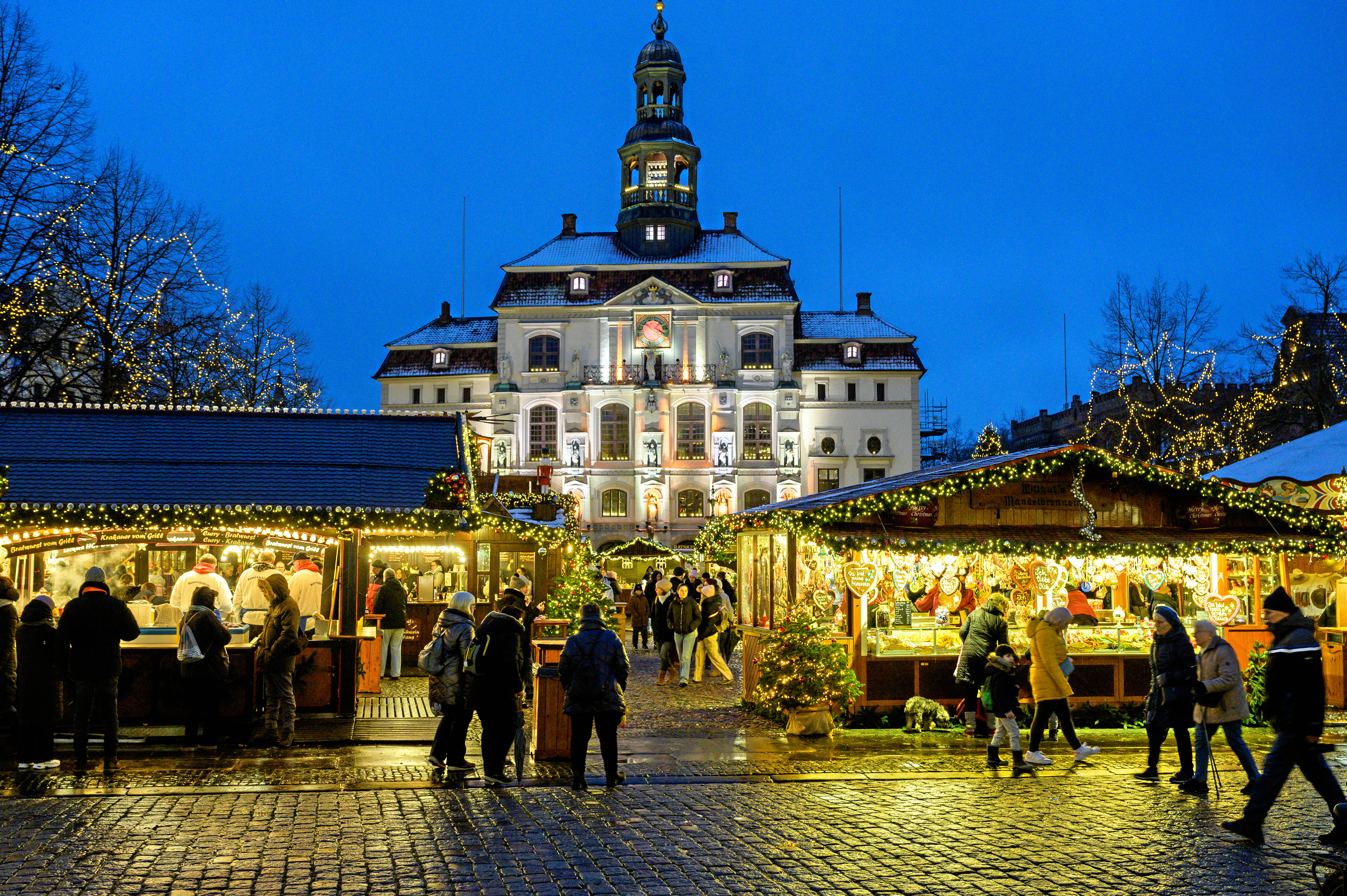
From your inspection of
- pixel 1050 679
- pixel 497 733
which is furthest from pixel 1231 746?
pixel 497 733

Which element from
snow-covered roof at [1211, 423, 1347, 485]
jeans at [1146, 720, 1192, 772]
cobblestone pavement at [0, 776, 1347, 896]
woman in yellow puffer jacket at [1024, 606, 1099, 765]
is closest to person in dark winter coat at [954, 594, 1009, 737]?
woman in yellow puffer jacket at [1024, 606, 1099, 765]

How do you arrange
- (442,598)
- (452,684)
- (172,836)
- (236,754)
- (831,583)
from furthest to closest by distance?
(442,598), (831,583), (236,754), (452,684), (172,836)

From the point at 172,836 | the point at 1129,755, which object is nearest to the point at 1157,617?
the point at 1129,755

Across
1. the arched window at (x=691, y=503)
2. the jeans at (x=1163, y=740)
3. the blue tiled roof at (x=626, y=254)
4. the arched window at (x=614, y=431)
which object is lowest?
the jeans at (x=1163, y=740)

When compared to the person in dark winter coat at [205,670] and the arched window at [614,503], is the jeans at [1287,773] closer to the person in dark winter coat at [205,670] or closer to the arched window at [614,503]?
the person in dark winter coat at [205,670]

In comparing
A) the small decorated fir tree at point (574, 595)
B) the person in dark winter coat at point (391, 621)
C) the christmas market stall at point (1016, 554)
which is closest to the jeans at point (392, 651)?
the person in dark winter coat at point (391, 621)

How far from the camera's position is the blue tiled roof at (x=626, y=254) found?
56.2m

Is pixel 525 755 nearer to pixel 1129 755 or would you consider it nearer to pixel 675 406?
pixel 1129 755

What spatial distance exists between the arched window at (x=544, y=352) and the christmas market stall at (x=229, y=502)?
1586 inches

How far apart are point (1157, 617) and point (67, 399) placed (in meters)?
19.5

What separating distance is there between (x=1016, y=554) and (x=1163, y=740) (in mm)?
3132

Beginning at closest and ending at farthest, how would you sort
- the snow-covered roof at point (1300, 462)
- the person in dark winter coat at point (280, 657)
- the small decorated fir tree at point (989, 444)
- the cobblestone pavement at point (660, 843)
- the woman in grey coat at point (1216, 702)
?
the cobblestone pavement at point (660, 843) → the woman in grey coat at point (1216, 702) → the person in dark winter coat at point (280, 657) → the snow-covered roof at point (1300, 462) → the small decorated fir tree at point (989, 444)

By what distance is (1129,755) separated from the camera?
34.7 ft

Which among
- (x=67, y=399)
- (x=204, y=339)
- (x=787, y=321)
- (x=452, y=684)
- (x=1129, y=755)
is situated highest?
(x=787, y=321)
